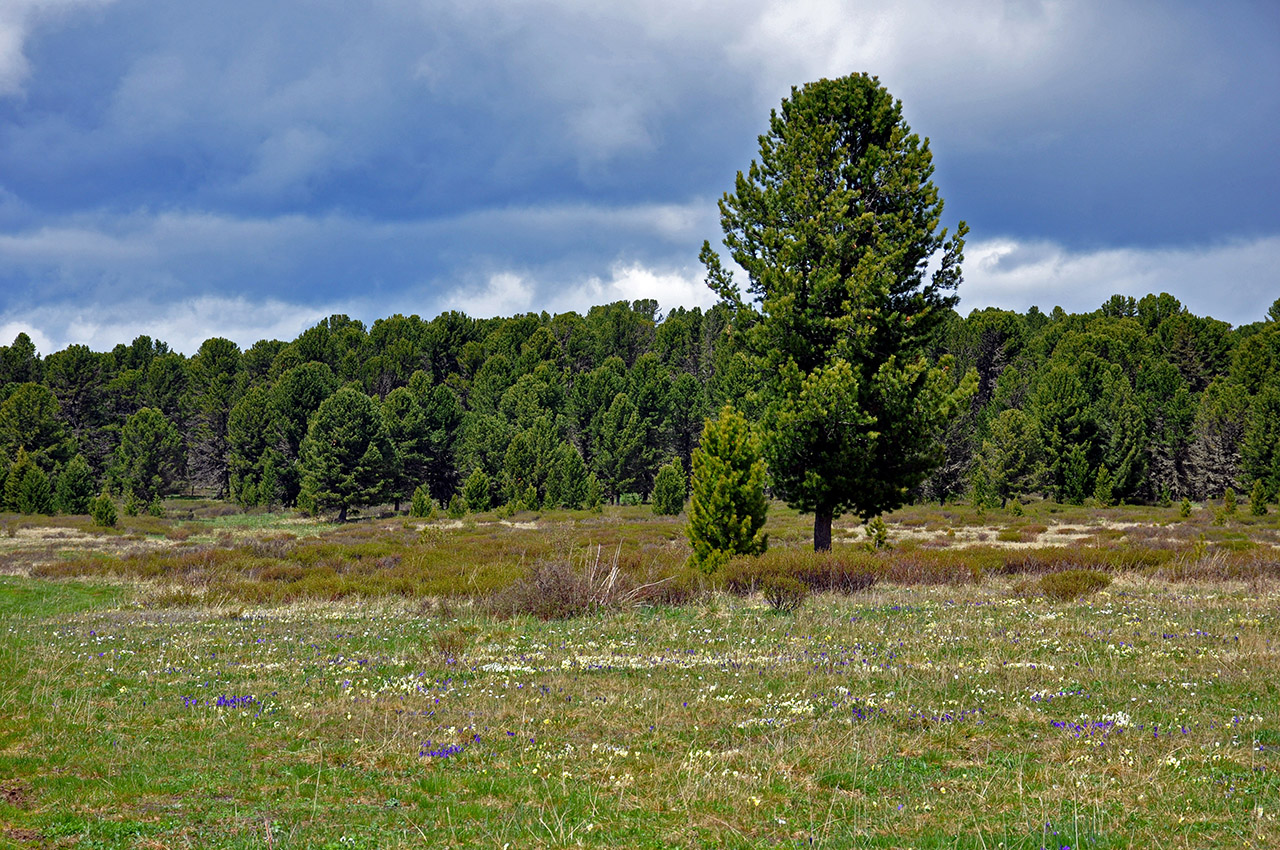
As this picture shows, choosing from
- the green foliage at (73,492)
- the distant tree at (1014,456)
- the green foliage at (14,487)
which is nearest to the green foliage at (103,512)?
the green foliage at (73,492)

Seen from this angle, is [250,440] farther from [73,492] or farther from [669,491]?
[669,491]

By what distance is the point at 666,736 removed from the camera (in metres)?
7.40

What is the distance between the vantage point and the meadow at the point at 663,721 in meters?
5.29

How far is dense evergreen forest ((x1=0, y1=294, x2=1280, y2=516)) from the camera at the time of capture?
70.6 m

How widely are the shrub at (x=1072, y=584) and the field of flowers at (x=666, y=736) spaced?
2.70 metres

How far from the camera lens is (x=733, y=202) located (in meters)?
23.7

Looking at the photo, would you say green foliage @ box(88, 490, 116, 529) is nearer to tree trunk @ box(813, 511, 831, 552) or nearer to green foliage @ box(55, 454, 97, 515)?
green foliage @ box(55, 454, 97, 515)

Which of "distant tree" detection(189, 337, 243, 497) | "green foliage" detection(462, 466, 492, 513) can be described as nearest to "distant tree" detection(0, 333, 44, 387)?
"distant tree" detection(189, 337, 243, 497)

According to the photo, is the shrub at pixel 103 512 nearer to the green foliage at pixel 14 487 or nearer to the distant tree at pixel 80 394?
the green foliage at pixel 14 487

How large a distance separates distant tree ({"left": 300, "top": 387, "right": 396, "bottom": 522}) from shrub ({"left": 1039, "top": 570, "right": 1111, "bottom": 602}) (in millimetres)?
63279

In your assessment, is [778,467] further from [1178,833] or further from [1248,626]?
[1178,833]

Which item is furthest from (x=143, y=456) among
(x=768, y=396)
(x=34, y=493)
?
(x=768, y=396)

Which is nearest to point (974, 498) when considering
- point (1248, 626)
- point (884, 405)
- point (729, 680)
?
point (884, 405)

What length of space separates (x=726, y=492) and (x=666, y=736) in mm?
13666
